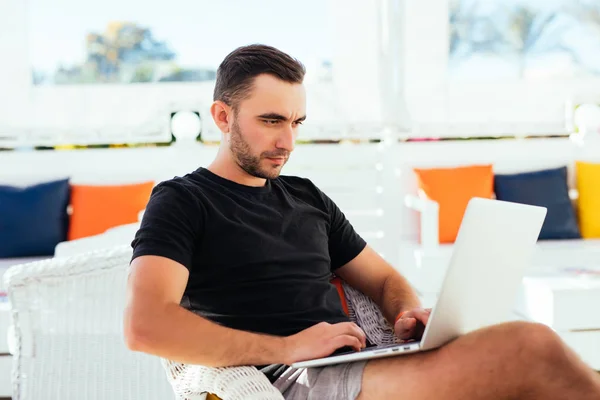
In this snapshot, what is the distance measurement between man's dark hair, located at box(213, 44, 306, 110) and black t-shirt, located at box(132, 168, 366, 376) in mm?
195

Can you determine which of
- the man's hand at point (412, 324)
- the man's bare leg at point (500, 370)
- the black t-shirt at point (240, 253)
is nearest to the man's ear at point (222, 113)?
the black t-shirt at point (240, 253)

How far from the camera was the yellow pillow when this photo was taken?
4418mm

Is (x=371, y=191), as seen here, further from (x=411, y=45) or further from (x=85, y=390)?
(x=85, y=390)

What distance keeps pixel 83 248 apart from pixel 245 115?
3.76 ft

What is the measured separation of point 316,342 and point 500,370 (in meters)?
0.34

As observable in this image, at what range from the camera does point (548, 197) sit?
4355 millimetres

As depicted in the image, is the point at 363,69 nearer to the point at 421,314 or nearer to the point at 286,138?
the point at 286,138

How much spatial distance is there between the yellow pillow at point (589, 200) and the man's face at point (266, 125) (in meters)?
3.21

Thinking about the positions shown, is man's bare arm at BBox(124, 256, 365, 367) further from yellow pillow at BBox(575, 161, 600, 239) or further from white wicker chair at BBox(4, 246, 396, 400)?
yellow pillow at BBox(575, 161, 600, 239)

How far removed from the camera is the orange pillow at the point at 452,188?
4.31 metres

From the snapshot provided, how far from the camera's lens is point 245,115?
66.4 inches

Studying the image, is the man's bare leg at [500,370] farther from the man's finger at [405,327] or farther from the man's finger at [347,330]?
the man's finger at [405,327]

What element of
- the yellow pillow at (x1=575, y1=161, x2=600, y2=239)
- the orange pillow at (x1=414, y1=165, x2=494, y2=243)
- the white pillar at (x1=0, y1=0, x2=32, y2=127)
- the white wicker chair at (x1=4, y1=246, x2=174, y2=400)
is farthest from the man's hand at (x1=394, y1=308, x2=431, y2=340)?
the white pillar at (x1=0, y1=0, x2=32, y2=127)

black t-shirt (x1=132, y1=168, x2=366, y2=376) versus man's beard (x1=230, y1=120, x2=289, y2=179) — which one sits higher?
man's beard (x1=230, y1=120, x2=289, y2=179)
